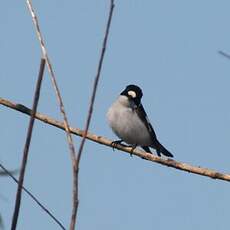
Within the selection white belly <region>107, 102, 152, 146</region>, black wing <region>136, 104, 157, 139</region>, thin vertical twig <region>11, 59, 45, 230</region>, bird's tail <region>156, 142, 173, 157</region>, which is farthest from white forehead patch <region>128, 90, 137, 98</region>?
thin vertical twig <region>11, 59, 45, 230</region>

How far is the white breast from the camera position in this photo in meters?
7.96

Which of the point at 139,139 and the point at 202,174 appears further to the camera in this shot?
the point at 139,139

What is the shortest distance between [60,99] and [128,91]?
713cm

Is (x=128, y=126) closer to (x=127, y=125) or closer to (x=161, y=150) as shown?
(x=127, y=125)

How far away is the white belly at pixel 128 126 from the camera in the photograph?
796 cm

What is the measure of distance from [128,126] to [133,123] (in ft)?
0.44

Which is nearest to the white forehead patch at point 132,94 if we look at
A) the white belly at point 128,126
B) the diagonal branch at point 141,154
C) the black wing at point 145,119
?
the black wing at point 145,119

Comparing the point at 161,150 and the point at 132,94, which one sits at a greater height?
the point at 132,94

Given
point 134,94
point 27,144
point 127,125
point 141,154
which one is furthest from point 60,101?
point 134,94

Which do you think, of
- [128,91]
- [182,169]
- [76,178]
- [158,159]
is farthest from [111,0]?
[128,91]

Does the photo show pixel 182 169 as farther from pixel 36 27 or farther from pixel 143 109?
pixel 143 109

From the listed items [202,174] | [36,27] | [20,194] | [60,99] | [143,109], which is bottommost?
[20,194]

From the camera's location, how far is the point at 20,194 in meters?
1.30

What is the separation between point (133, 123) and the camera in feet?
26.7
